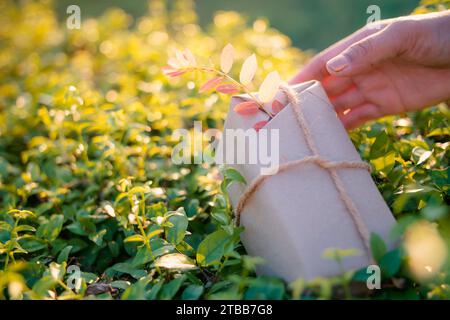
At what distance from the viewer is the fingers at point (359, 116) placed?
133 cm

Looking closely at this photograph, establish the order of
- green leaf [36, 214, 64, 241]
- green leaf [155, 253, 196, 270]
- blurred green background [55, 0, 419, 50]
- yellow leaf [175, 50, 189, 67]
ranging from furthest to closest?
blurred green background [55, 0, 419, 50] < green leaf [36, 214, 64, 241] < yellow leaf [175, 50, 189, 67] < green leaf [155, 253, 196, 270]

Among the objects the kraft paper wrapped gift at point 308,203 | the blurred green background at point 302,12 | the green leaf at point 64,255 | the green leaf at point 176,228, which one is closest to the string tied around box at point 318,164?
the kraft paper wrapped gift at point 308,203

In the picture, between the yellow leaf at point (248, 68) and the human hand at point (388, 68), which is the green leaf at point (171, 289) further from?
the human hand at point (388, 68)

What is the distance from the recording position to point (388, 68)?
4.19 feet

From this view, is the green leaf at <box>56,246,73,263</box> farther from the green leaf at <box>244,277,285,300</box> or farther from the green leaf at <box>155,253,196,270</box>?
the green leaf at <box>244,277,285,300</box>

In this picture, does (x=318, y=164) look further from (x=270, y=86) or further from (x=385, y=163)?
(x=385, y=163)

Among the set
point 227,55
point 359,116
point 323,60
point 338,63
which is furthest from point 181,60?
point 359,116

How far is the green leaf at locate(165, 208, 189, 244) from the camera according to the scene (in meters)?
0.98

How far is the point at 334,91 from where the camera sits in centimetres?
136

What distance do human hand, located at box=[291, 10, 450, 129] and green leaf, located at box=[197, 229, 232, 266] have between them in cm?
44

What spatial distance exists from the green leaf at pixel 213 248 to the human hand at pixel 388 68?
0.44 m

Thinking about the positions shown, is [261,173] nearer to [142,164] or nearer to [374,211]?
[374,211]

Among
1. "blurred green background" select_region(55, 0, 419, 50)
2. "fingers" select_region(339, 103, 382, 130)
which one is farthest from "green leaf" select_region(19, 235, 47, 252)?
"blurred green background" select_region(55, 0, 419, 50)
